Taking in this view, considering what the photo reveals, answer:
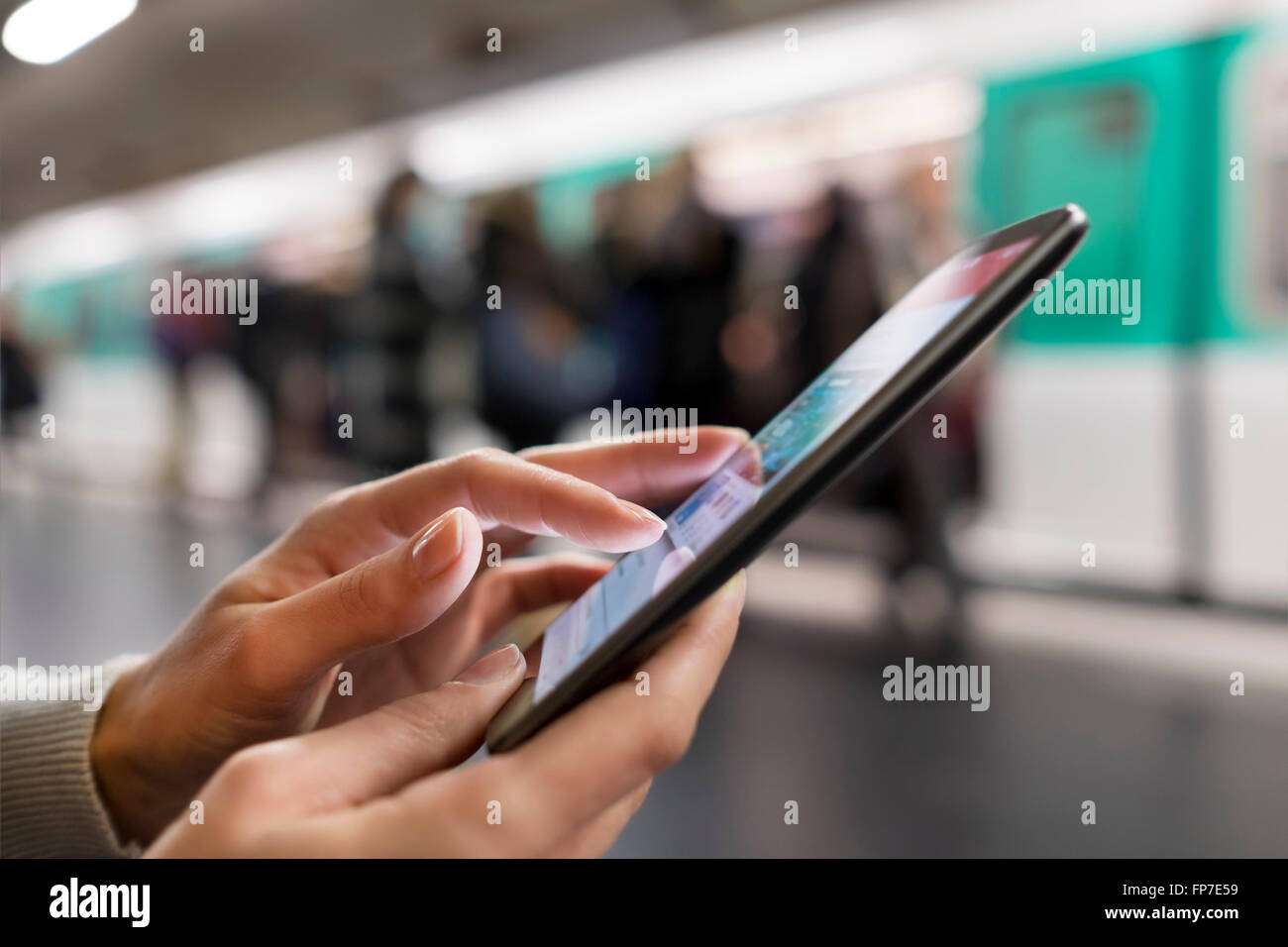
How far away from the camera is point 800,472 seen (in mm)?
503

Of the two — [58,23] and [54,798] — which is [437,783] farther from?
[58,23]

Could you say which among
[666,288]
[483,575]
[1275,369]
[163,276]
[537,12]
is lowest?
[483,575]

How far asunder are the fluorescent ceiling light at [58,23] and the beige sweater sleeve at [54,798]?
279 cm

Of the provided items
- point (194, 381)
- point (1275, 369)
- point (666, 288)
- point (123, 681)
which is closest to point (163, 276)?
point (194, 381)

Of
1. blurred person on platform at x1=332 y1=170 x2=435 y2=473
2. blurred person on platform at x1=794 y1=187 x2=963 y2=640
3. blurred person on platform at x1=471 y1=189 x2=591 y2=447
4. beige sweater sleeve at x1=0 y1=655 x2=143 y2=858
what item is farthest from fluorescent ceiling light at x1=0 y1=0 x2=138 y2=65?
beige sweater sleeve at x1=0 y1=655 x2=143 y2=858

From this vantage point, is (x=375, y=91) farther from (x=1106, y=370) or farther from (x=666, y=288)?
(x=1106, y=370)

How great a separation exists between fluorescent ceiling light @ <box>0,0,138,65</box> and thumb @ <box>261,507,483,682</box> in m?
2.94

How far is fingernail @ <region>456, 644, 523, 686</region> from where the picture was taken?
59cm

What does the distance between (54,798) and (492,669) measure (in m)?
0.42

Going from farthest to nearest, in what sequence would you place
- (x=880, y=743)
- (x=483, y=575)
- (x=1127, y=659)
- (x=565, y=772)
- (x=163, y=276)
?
(x=163, y=276) → (x=1127, y=659) → (x=880, y=743) → (x=483, y=575) → (x=565, y=772)

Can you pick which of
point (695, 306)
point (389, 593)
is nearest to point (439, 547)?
point (389, 593)

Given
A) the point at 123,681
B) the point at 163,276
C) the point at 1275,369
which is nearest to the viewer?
the point at 123,681
